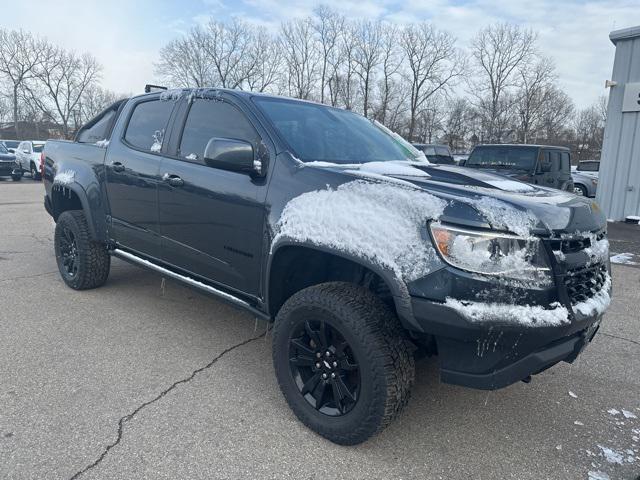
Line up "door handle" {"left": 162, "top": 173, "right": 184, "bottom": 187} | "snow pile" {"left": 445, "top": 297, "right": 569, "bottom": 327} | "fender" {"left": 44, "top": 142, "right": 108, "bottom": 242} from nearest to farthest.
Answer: "snow pile" {"left": 445, "top": 297, "right": 569, "bottom": 327} < "door handle" {"left": 162, "top": 173, "right": 184, "bottom": 187} < "fender" {"left": 44, "top": 142, "right": 108, "bottom": 242}

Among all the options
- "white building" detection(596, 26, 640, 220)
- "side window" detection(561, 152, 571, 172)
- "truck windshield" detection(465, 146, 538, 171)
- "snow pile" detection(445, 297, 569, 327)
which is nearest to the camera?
"snow pile" detection(445, 297, 569, 327)

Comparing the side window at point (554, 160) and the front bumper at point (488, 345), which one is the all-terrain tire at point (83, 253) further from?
the side window at point (554, 160)

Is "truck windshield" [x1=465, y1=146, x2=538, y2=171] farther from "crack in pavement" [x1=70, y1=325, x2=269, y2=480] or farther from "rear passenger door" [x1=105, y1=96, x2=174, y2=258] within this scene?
"rear passenger door" [x1=105, y1=96, x2=174, y2=258]

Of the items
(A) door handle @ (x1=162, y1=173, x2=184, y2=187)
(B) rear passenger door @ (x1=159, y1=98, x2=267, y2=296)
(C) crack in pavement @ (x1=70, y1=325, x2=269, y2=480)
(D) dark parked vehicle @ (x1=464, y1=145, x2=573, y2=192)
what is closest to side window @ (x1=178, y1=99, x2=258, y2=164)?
(B) rear passenger door @ (x1=159, y1=98, x2=267, y2=296)

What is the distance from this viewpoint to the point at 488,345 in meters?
2.10

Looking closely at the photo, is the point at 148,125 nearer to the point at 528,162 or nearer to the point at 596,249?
the point at 596,249

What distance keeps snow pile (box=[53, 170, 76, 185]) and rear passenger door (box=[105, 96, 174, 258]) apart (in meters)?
0.63

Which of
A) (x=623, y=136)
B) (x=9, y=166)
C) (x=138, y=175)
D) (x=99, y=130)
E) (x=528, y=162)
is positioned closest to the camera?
(x=138, y=175)

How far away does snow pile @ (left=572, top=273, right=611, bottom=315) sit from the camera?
2211 mm

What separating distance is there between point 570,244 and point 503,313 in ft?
1.72

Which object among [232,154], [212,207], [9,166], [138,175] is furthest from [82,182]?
[9,166]

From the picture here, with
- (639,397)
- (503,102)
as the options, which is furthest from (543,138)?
(639,397)

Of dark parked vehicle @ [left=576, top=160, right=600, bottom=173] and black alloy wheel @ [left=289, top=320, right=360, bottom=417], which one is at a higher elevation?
dark parked vehicle @ [left=576, top=160, right=600, bottom=173]

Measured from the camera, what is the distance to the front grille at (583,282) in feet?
7.24
